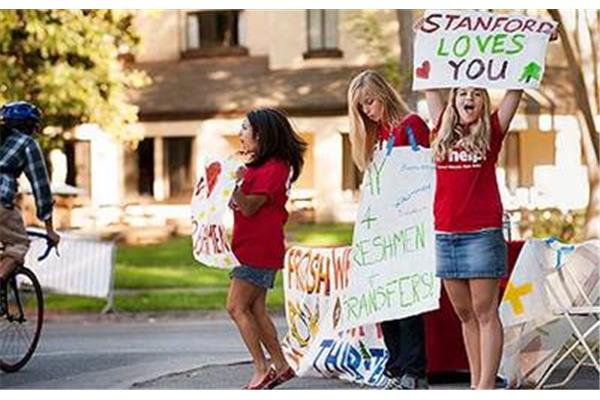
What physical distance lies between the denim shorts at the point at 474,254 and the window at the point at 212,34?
23.1 meters

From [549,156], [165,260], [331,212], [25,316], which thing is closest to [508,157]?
[549,156]

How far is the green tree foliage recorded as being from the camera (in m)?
18.3

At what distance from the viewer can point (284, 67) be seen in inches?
1142

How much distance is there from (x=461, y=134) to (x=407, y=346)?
1166 mm

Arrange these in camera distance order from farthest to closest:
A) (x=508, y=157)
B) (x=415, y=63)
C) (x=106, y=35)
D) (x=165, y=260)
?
(x=508, y=157)
(x=165, y=260)
(x=106, y=35)
(x=415, y=63)

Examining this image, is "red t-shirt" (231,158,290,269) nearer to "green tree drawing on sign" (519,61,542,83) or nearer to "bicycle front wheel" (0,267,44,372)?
"green tree drawing on sign" (519,61,542,83)

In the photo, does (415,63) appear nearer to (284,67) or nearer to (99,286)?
(99,286)

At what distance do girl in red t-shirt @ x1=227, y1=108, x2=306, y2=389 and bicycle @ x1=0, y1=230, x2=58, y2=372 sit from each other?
1.52 meters

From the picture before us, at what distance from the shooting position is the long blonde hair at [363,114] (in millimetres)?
7324

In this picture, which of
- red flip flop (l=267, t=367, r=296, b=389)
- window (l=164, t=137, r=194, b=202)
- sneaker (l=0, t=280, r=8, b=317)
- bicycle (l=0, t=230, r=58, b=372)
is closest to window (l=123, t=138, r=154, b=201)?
window (l=164, t=137, r=194, b=202)

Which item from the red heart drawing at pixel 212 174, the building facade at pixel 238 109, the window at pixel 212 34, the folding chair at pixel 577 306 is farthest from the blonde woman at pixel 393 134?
the window at pixel 212 34

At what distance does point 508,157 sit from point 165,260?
6.94 metres

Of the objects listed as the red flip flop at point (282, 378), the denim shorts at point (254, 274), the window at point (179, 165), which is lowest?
the window at point (179, 165)

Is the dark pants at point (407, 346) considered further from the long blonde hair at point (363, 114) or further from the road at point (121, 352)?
the road at point (121, 352)
